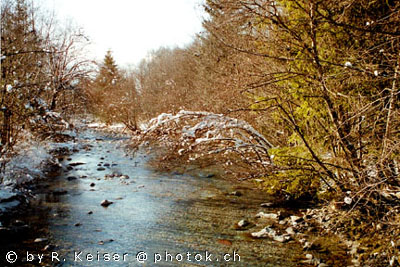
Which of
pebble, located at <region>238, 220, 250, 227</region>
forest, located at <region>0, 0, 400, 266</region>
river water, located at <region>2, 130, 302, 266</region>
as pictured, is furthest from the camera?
pebble, located at <region>238, 220, 250, 227</region>

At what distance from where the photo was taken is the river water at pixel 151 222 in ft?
Result: 18.6

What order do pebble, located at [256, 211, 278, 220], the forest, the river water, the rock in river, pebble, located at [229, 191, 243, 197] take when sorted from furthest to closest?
pebble, located at [229, 191, 243, 197] < the rock in river < pebble, located at [256, 211, 278, 220] < the river water < the forest

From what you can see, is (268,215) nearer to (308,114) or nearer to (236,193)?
(236,193)

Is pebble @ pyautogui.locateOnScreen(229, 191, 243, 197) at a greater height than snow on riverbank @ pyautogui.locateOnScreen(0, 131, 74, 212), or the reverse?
snow on riverbank @ pyautogui.locateOnScreen(0, 131, 74, 212)

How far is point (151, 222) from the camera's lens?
24.2ft

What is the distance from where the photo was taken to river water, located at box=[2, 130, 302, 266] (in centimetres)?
568

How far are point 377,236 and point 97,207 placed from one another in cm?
631

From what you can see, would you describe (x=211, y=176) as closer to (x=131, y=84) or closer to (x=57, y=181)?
(x=57, y=181)

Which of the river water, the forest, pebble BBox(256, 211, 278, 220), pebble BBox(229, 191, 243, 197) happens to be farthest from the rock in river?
pebble BBox(256, 211, 278, 220)

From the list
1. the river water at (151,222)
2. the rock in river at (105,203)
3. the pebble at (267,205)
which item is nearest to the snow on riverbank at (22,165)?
the river water at (151,222)

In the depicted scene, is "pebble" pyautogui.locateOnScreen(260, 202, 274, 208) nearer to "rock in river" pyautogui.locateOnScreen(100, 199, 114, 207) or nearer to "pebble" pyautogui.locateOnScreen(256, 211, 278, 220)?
"pebble" pyautogui.locateOnScreen(256, 211, 278, 220)

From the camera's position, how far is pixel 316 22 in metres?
5.31

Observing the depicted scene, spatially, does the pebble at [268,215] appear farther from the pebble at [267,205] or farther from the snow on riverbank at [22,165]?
the snow on riverbank at [22,165]

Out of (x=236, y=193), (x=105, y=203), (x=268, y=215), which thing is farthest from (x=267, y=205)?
(x=105, y=203)
